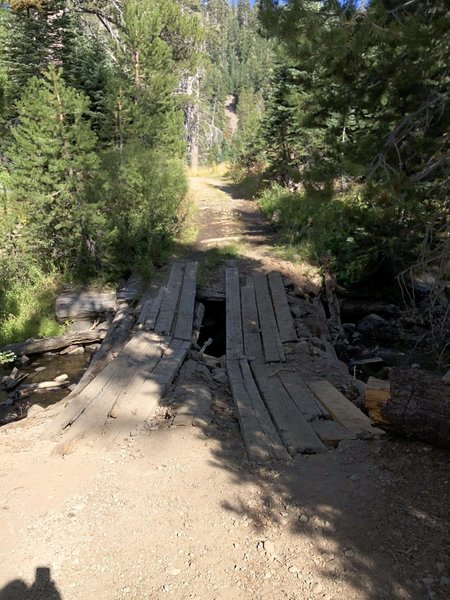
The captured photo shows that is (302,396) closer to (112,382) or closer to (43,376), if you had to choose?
(112,382)

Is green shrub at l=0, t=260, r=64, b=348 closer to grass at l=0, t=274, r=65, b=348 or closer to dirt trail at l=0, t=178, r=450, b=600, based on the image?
grass at l=0, t=274, r=65, b=348

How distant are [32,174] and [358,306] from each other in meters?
9.35

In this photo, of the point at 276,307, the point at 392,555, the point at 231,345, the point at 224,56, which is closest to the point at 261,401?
the point at 231,345

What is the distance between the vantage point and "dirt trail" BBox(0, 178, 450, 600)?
3363 mm

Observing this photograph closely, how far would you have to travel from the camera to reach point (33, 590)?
3330 millimetres

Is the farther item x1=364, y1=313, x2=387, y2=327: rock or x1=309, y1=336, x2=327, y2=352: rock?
x1=364, y1=313, x2=387, y2=327: rock

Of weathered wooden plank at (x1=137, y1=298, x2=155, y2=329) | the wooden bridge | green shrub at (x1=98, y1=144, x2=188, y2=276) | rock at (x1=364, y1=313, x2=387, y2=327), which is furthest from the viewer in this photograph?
rock at (x1=364, y1=313, x2=387, y2=327)

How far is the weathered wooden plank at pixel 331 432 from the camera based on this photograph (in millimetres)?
5254

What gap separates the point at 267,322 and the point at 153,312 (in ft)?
7.95

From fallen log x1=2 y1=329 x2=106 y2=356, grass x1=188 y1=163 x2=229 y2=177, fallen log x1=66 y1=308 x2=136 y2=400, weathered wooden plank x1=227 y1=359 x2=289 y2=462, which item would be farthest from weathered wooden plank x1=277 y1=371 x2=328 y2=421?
grass x1=188 y1=163 x2=229 y2=177

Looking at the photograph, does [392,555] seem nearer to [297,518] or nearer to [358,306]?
[297,518]

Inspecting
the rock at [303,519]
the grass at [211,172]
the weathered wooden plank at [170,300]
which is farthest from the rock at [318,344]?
the grass at [211,172]

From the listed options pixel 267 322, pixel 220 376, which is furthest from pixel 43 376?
pixel 267 322

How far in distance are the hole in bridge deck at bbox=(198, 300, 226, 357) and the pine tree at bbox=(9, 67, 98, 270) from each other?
12.0 ft
